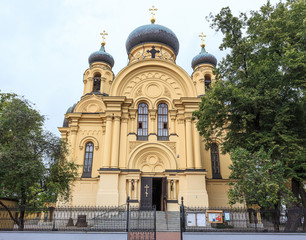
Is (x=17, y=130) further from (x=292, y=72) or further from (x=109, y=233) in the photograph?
(x=292, y=72)

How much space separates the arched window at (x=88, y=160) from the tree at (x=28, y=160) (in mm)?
7273

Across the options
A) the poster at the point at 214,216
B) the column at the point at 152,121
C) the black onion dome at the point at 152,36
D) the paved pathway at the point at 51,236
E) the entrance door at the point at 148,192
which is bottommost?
the paved pathway at the point at 51,236

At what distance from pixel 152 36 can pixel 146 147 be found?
41.6 feet

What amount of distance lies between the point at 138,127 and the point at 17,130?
10.3 m

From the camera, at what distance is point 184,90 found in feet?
72.9

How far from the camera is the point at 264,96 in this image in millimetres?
12961

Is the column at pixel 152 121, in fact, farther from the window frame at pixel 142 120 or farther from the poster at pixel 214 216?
the poster at pixel 214 216

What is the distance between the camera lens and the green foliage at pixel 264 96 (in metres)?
12.0

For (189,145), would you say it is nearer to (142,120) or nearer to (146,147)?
(146,147)

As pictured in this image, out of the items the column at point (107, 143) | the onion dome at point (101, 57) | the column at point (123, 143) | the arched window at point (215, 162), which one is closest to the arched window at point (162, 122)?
the column at point (123, 143)

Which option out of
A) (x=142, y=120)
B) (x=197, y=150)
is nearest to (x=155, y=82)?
Answer: (x=142, y=120)

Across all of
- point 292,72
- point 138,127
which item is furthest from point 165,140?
point 292,72

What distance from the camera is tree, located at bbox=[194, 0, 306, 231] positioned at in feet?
39.8

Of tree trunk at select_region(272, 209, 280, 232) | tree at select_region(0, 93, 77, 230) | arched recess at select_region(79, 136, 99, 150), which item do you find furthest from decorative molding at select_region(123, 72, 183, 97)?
tree trunk at select_region(272, 209, 280, 232)
